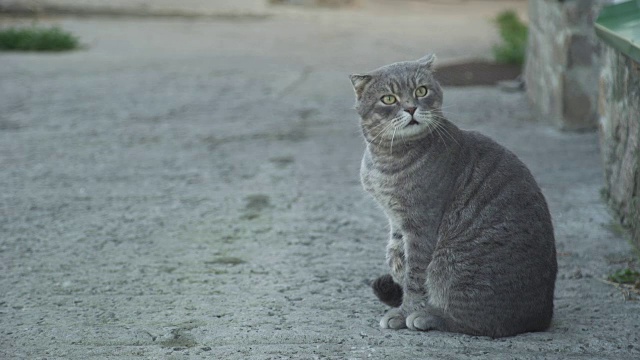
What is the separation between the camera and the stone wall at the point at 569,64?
252 inches

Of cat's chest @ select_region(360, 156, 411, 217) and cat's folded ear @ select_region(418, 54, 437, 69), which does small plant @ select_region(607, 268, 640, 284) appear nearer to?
cat's chest @ select_region(360, 156, 411, 217)

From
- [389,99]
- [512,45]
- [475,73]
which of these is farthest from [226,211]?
[512,45]

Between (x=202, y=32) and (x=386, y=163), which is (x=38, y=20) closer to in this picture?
(x=202, y=32)

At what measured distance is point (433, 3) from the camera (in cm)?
1302

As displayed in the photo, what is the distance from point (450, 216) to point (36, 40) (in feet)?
23.0

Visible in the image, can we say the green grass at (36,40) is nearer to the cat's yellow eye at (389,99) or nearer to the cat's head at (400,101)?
the cat's head at (400,101)

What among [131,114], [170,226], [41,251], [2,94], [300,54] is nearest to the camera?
[41,251]

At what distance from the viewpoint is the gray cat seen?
3.55 meters

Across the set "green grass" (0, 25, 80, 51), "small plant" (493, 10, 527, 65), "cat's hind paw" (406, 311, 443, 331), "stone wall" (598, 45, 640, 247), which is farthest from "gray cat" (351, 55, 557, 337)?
"green grass" (0, 25, 80, 51)

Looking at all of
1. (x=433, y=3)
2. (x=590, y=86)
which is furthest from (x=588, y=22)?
(x=433, y=3)

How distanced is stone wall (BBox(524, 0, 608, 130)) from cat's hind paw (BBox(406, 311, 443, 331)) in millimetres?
3302

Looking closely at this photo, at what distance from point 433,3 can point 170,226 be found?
8.70 meters

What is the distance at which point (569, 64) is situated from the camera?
6.47m

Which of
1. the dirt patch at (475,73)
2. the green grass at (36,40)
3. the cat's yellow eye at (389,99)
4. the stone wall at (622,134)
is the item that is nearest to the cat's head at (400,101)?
the cat's yellow eye at (389,99)
